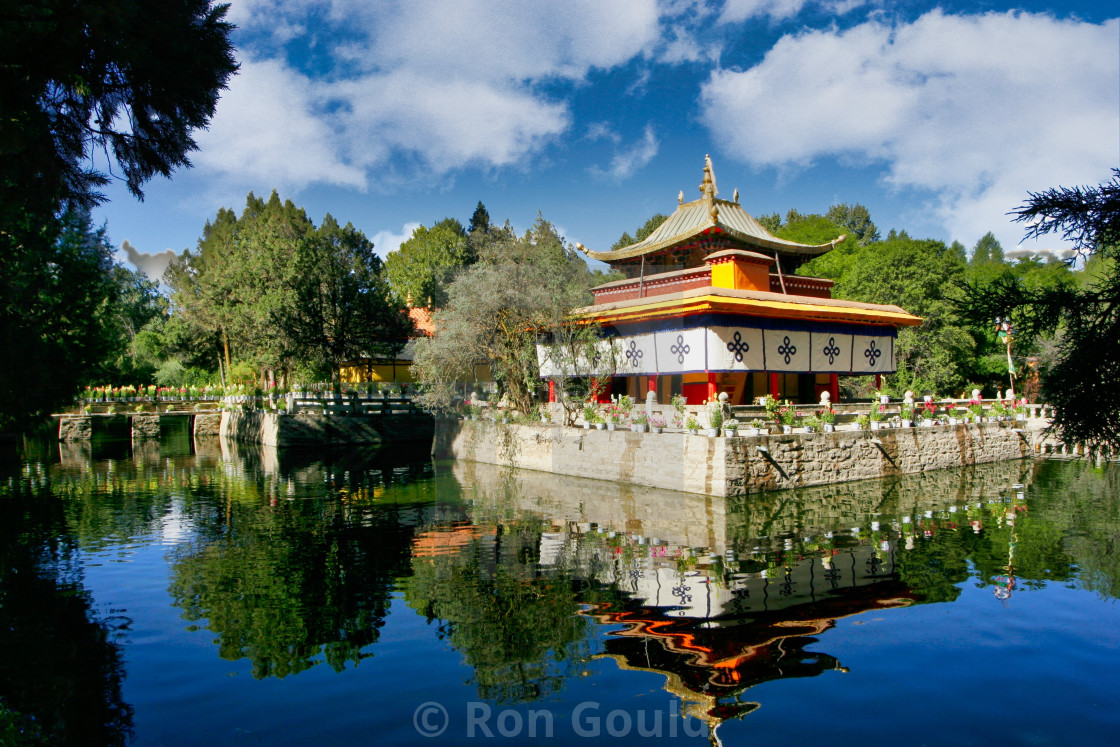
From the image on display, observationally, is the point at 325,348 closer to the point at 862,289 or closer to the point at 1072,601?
the point at 862,289

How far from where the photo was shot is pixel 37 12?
645cm

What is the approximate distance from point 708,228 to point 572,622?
65.9ft

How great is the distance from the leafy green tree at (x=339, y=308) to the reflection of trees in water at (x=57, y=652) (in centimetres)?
2424

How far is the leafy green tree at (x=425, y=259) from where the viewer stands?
54.1 m

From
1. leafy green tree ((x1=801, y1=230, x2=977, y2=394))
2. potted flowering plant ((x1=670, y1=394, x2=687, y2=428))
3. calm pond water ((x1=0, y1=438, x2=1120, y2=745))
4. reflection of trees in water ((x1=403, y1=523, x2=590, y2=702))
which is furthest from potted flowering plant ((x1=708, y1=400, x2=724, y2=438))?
leafy green tree ((x1=801, y1=230, x2=977, y2=394))

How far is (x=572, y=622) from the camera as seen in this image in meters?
10.1

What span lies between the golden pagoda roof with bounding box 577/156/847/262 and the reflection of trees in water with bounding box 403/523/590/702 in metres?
16.1

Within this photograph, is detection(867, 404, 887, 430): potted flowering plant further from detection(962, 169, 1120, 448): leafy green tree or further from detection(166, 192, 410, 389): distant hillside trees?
detection(166, 192, 410, 389): distant hillside trees

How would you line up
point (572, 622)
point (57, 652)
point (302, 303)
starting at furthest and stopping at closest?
1. point (302, 303)
2. point (572, 622)
3. point (57, 652)

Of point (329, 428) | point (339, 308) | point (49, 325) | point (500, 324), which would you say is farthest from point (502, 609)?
point (339, 308)

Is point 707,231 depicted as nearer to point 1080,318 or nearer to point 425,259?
point 1080,318

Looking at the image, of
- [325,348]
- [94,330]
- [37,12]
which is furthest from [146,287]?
[37,12]

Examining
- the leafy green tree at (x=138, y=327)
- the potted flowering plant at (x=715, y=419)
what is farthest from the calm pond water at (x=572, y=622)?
the leafy green tree at (x=138, y=327)

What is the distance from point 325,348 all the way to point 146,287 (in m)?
58.8
